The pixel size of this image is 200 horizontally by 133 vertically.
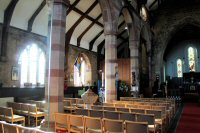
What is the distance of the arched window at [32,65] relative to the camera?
13.1 meters

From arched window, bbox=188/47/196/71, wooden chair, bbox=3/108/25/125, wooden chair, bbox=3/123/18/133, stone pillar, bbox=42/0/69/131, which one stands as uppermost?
arched window, bbox=188/47/196/71

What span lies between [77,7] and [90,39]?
5.19m

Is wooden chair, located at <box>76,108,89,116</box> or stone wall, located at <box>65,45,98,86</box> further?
stone wall, located at <box>65,45,98,86</box>

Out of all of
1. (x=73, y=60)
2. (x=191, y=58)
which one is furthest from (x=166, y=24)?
(x=73, y=60)

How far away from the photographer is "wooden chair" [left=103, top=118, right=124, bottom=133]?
426 cm

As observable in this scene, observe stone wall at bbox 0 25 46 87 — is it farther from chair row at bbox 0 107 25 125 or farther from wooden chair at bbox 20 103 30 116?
chair row at bbox 0 107 25 125

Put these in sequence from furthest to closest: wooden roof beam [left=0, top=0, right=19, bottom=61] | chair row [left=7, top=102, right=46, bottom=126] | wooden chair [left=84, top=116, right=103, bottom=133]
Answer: wooden roof beam [left=0, top=0, right=19, bottom=61] < chair row [left=7, top=102, right=46, bottom=126] < wooden chair [left=84, top=116, right=103, bottom=133]

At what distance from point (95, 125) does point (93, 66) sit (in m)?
16.2

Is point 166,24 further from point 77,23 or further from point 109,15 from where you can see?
point 109,15

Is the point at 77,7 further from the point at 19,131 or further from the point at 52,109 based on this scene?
the point at 19,131

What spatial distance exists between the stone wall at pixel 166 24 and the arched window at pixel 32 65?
1491 centimetres

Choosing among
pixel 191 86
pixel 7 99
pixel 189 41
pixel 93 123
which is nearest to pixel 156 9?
pixel 189 41

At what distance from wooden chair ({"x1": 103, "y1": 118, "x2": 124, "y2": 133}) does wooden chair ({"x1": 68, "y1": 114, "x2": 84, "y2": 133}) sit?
642 mm

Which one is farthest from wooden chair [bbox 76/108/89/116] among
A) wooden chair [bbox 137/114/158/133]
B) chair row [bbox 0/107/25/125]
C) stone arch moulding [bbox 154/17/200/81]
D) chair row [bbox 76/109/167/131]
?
stone arch moulding [bbox 154/17/200/81]
